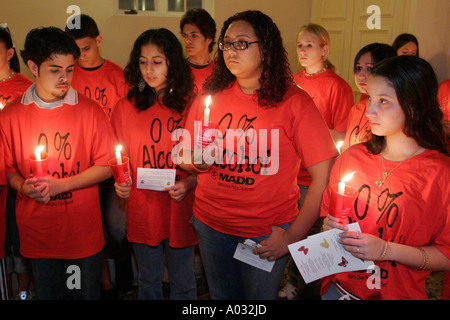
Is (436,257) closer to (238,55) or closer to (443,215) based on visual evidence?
(443,215)

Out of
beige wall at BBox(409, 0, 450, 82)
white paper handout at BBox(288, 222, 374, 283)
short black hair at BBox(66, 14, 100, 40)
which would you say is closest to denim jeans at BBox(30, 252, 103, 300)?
white paper handout at BBox(288, 222, 374, 283)

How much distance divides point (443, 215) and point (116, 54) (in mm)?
4253

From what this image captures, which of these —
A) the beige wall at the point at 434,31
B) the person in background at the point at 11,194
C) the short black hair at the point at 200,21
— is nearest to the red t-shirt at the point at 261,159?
the person in background at the point at 11,194

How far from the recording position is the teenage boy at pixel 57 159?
2.19 metres

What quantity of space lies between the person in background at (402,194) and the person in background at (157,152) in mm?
1134

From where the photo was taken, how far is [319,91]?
3250 millimetres

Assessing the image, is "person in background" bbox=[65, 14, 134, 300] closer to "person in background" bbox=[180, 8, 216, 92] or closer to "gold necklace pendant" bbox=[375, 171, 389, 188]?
"person in background" bbox=[180, 8, 216, 92]

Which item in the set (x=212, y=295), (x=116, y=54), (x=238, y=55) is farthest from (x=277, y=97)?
(x=116, y=54)

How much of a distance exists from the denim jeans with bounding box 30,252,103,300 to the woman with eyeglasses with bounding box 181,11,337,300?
0.81 metres

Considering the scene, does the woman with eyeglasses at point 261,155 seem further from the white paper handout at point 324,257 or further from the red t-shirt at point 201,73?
the red t-shirt at point 201,73

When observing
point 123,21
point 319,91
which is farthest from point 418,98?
point 123,21

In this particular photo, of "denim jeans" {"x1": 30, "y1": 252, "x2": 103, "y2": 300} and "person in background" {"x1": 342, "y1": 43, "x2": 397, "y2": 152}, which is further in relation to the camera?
"person in background" {"x1": 342, "y1": 43, "x2": 397, "y2": 152}

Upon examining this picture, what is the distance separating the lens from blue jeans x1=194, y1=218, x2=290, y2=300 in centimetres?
204

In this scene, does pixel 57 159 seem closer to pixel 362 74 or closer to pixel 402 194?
pixel 402 194
